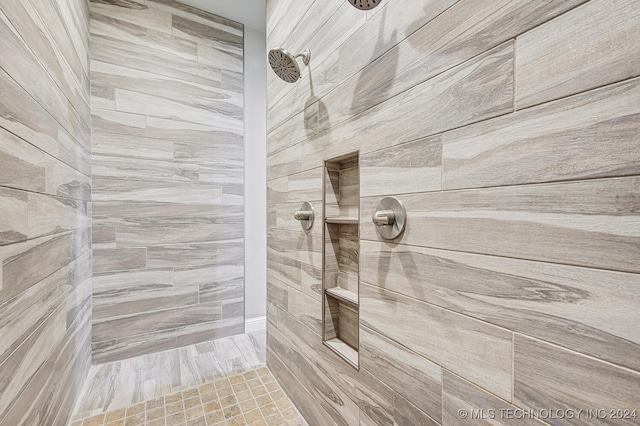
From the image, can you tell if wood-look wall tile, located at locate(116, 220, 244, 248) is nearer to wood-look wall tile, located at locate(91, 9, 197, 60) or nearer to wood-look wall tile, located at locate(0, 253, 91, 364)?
wood-look wall tile, located at locate(0, 253, 91, 364)

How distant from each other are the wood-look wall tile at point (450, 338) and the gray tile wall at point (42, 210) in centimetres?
106

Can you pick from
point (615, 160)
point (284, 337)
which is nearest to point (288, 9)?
point (615, 160)

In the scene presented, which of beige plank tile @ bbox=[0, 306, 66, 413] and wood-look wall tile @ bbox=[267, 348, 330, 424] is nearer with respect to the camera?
beige plank tile @ bbox=[0, 306, 66, 413]

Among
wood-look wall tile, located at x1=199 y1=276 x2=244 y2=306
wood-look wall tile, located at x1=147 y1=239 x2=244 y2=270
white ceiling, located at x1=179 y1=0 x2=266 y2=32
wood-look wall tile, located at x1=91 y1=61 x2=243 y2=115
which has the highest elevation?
white ceiling, located at x1=179 y1=0 x2=266 y2=32

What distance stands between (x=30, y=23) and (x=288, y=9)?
1030 mm

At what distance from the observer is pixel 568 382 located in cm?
50

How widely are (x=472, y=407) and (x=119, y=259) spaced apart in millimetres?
2092

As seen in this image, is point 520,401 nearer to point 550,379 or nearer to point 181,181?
point 550,379

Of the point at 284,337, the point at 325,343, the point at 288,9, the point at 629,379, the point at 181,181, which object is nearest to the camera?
the point at 629,379

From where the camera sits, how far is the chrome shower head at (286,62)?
114 centimetres

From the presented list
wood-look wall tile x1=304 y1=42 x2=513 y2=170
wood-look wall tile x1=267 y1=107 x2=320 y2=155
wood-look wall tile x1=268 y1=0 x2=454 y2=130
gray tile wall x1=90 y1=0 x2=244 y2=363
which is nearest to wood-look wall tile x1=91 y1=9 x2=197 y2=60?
gray tile wall x1=90 y1=0 x2=244 y2=363

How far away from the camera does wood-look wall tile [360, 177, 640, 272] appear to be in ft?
1.44

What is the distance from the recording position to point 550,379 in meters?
0.52

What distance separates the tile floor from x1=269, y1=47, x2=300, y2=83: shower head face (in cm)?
156
